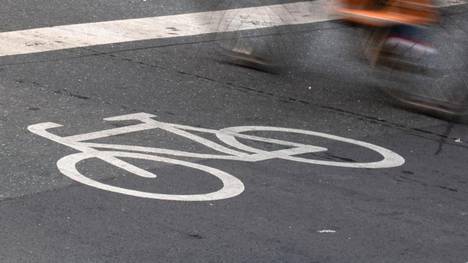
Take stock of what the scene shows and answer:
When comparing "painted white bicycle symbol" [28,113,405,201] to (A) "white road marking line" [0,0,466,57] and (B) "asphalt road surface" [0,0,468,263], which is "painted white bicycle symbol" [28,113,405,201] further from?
(A) "white road marking line" [0,0,466,57]

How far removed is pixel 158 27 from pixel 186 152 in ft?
13.0

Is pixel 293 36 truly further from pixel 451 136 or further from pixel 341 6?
pixel 451 136

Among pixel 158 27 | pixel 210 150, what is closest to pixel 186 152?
pixel 210 150

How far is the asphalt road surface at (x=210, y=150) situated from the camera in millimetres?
6707

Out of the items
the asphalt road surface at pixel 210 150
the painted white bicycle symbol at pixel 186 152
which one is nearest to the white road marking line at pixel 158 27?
the asphalt road surface at pixel 210 150

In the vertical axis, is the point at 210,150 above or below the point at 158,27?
below

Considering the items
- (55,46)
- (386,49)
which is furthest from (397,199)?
(55,46)

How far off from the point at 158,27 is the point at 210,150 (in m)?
3.90

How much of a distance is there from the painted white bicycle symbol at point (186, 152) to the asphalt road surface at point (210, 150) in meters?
0.02

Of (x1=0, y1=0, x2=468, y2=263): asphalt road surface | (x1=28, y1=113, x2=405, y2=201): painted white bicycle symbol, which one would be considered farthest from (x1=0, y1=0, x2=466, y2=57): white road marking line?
(x1=28, y1=113, x2=405, y2=201): painted white bicycle symbol

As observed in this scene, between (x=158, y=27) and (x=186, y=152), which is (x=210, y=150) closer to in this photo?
(x=186, y=152)

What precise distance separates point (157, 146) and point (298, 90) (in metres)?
2.28

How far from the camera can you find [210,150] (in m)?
8.32

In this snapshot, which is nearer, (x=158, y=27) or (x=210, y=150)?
(x=210, y=150)
